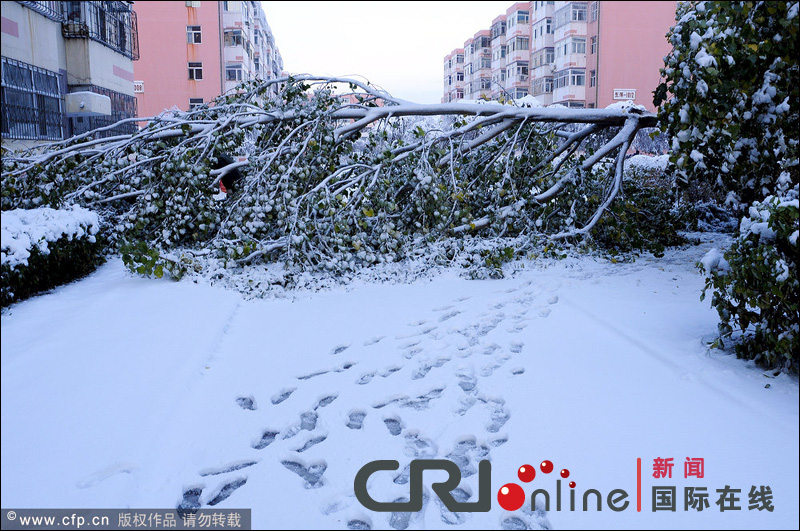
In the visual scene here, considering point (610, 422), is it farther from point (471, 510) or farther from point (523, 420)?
point (471, 510)

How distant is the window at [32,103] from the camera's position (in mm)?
11961

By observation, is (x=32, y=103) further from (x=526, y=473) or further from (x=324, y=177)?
(x=526, y=473)

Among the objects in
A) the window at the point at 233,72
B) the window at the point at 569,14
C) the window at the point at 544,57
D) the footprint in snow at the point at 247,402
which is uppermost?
the window at the point at 569,14

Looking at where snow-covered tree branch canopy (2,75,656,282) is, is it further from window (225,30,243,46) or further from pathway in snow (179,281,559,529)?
window (225,30,243,46)

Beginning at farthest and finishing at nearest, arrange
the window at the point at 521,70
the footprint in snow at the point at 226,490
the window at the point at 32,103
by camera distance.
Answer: the window at the point at 521,70, the window at the point at 32,103, the footprint in snow at the point at 226,490

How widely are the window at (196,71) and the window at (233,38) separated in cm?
452

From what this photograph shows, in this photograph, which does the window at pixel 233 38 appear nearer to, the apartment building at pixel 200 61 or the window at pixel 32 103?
the apartment building at pixel 200 61

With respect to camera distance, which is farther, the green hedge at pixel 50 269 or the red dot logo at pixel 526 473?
the green hedge at pixel 50 269

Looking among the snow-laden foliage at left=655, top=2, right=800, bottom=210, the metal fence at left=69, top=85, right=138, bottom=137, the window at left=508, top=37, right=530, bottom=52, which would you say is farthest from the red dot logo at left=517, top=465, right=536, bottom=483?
the window at left=508, top=37, right=530, bottom=52

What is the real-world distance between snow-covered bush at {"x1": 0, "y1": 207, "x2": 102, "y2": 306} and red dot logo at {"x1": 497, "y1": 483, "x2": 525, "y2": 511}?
4001 millimetres

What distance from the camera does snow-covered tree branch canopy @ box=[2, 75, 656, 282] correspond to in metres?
6.71

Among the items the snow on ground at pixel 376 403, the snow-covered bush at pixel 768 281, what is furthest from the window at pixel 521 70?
the snow-covered bush at pixel 768 281

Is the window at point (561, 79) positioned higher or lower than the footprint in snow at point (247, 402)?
higher

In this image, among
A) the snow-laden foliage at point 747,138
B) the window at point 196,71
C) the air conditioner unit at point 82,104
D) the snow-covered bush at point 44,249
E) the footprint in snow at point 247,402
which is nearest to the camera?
the snow-laden foliage at point 747,138
